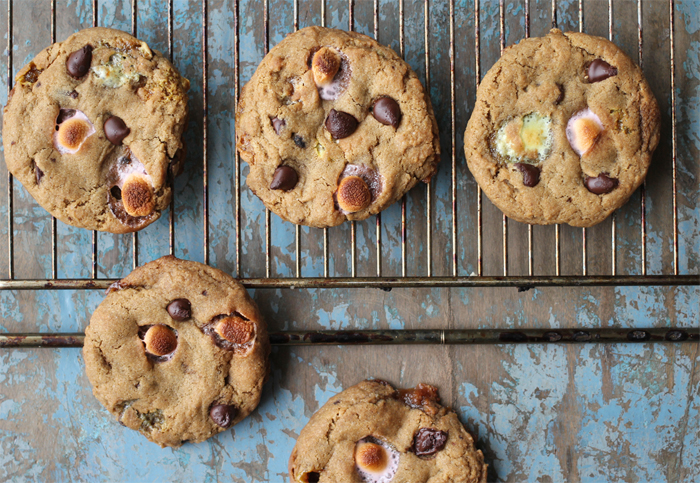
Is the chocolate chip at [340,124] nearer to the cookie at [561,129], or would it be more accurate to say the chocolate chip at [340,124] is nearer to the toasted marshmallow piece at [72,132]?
the cookie at [561,129]

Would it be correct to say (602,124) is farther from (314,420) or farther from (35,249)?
(35,249)

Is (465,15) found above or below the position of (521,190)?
above

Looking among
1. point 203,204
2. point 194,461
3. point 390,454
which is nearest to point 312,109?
point 203,204

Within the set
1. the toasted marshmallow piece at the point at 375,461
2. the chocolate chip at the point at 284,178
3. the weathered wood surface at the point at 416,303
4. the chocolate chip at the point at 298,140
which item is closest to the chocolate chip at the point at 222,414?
the weathered wood surface at the point at 416,303

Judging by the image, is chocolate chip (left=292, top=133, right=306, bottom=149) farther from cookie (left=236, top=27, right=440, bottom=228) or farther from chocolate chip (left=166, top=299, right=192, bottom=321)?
chocolate chip (left=166, top=299, right=192, bottom=321)

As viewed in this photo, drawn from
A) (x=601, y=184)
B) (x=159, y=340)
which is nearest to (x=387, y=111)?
(x=601, y=184)

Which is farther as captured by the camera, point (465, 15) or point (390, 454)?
point (465, 15)
